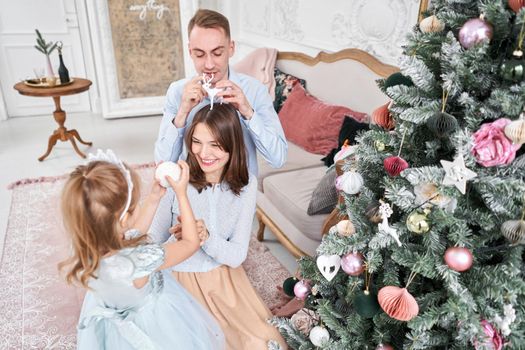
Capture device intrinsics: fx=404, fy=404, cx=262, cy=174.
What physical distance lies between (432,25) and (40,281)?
237cm

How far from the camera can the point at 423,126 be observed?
1024mm

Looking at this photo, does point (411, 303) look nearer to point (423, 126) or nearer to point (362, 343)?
point (362, 343)

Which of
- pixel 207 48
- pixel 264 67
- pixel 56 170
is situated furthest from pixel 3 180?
pixel 207 48

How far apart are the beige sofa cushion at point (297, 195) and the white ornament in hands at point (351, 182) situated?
37.2 inches

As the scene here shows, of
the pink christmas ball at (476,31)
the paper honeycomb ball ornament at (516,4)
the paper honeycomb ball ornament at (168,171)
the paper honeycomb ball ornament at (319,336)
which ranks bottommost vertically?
the paper honeycomb ball ornament at (319,336)

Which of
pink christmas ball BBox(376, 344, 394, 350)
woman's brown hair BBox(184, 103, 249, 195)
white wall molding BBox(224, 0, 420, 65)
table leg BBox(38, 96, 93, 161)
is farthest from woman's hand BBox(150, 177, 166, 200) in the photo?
table leg BBox(38, 96, 93, 161)

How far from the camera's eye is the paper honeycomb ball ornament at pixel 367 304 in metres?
1.07

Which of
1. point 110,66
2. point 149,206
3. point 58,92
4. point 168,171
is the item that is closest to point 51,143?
point 58,92

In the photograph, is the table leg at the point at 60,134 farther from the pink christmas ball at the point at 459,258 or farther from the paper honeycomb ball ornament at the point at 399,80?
the pink christmas ball at the point at 459,258

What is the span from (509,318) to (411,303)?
20 cm

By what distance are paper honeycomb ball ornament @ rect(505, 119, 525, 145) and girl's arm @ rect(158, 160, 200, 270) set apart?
0.81 meters

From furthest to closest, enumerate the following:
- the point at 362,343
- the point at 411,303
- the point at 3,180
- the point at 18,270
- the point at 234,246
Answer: the point at 3,180 < the point at 18,270 < the point at 234,246 < the point at 362,343 < the point at 411,303

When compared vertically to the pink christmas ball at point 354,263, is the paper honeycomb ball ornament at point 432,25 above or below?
above

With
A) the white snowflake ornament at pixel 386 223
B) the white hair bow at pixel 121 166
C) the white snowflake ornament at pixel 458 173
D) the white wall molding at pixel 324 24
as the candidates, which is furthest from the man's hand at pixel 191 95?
the white wall molding at pixel 324 24
